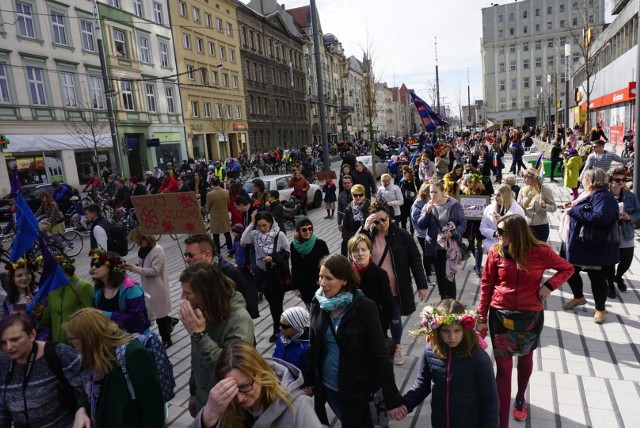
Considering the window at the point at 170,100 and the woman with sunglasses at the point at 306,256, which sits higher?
the window at the point at 170,100

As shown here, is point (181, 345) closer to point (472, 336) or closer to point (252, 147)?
point (472, 336)

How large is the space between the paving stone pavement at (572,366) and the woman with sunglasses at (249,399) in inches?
78.0

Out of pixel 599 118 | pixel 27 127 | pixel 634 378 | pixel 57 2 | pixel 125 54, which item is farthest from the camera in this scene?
pixel 599 118

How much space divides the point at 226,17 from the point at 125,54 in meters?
16.5

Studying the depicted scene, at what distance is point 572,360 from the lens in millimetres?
4508

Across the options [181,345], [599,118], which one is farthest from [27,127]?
[599,118]

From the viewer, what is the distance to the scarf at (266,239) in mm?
5344

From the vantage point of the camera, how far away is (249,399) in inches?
79.1

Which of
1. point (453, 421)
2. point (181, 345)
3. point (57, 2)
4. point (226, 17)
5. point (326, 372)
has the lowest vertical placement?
point (181, 345)

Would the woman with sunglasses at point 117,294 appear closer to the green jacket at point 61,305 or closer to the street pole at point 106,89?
the green jacket at point 61,305

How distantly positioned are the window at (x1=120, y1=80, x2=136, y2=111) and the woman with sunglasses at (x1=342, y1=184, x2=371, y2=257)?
27.9 meters

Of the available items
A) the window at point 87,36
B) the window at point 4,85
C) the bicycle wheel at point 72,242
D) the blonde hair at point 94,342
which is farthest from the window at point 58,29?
the blonde hair at point 94,342

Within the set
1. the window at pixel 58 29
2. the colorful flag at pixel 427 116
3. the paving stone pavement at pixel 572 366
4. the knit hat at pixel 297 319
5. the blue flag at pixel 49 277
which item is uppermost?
the window at pixel 58 29

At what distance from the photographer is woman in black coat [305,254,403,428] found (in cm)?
290
